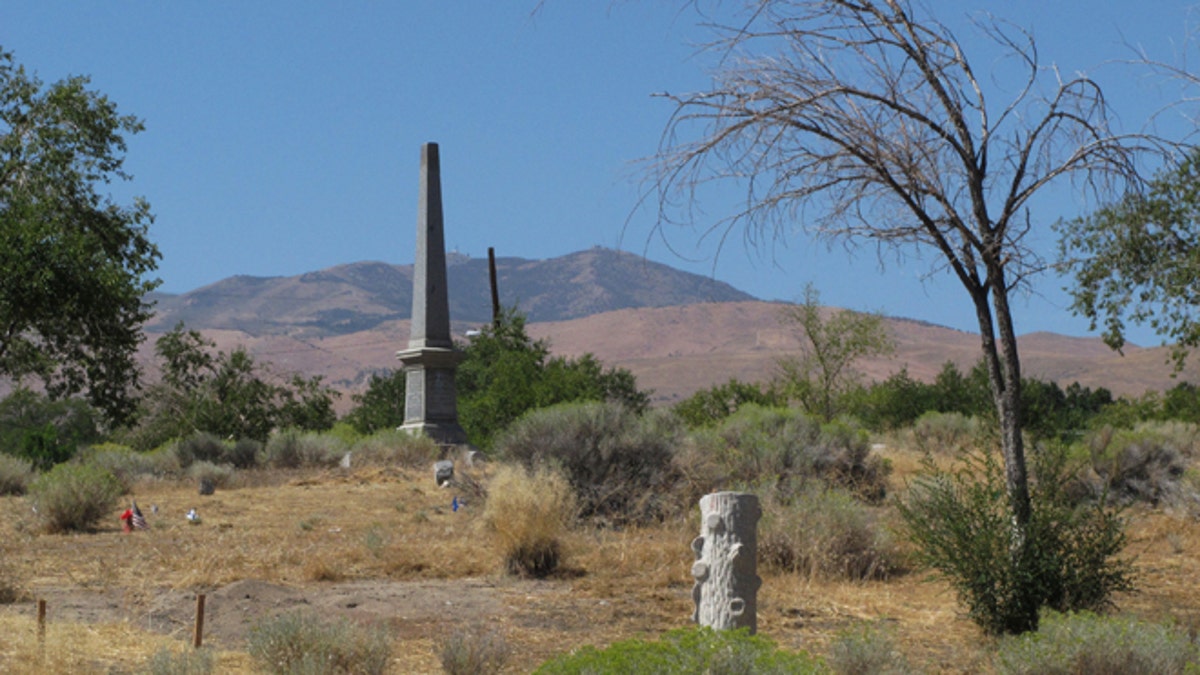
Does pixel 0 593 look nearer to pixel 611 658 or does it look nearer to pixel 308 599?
pixel 308 599

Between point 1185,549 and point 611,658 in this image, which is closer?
point 611,658

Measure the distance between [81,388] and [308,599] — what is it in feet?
56.2

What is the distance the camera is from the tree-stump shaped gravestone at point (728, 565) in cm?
795

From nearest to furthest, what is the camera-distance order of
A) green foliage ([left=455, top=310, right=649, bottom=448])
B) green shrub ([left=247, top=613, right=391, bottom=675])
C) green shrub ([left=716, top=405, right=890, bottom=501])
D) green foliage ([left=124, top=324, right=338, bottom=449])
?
green shrub ([left=247, top=613, right=391, bottom=675]) < green shrub ([left=716, top=405, right=890, bottom=501]) < green foliage ([left=455, top=310, right=649, bottom=448]) < green foliage ([left=124, top=324, right=338, bottom=449])

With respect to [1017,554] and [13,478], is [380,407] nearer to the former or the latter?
[13,478]

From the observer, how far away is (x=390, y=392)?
39531 mm

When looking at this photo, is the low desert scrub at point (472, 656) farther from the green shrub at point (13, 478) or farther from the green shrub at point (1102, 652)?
the green shrub at point (13, 478)

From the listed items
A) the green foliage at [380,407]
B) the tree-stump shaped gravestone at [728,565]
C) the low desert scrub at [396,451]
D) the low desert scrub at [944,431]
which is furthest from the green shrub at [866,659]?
the green foliage at [380,407]

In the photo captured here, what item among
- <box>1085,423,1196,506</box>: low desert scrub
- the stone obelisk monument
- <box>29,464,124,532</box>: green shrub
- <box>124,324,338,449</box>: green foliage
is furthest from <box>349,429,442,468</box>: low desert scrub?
<box>1085,423,1196,506</box>: low desert scrub

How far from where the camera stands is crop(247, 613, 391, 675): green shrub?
6.74m

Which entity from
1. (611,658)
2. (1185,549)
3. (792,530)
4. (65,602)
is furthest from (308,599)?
(1185,549)

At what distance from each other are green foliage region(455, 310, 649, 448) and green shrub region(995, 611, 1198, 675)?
15588 millimetres

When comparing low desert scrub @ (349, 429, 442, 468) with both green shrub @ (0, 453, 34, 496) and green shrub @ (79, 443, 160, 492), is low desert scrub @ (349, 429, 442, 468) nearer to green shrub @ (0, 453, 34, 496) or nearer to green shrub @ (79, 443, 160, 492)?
green shrub @ (79, 443, 160, 492)

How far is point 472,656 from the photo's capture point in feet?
22.4
